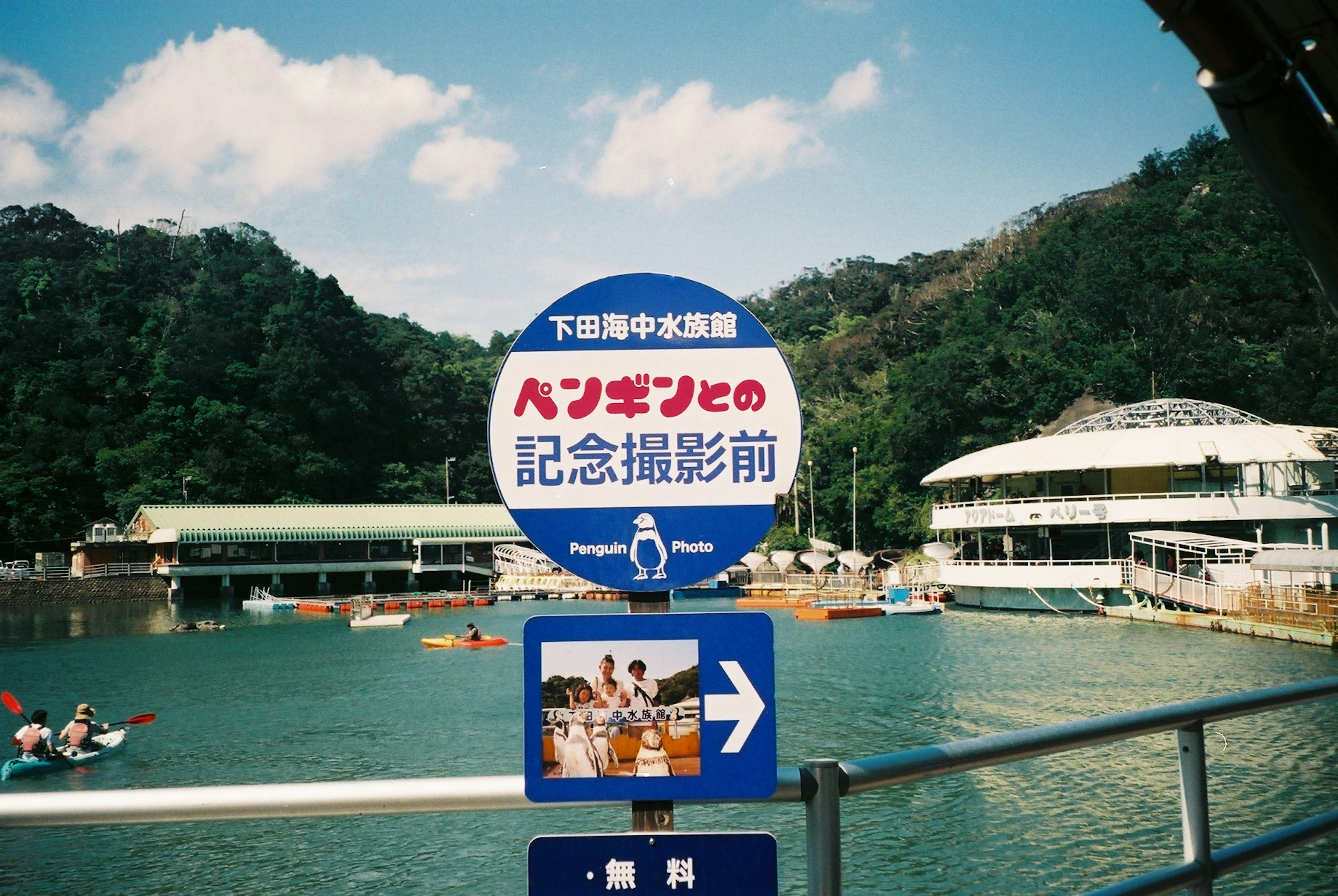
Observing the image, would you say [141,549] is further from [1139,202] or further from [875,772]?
[875,772]

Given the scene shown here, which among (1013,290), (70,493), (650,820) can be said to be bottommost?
(650,820)

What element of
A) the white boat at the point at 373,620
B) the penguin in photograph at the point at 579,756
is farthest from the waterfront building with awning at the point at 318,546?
the penguin in photograph at the point at 579,756

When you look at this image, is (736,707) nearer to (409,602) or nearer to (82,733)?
(82,733)

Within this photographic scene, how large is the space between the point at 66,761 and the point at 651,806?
17.5 m

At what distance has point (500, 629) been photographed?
3828cm

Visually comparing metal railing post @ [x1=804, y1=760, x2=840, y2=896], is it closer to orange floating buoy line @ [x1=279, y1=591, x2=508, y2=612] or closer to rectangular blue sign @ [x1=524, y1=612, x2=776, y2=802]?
rectangular blue sign @ [x1=524, y1=612, x2=776, y2=802]

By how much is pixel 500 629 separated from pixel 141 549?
98.9 feet

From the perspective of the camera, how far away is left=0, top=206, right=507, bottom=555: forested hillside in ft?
213

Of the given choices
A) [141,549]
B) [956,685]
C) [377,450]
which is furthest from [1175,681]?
[377,450]

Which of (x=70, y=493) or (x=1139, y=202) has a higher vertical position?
(x=1139, y=202)

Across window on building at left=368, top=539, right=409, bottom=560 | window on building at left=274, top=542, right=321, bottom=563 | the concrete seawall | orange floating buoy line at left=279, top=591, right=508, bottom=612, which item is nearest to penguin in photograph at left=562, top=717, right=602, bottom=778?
orange floating buoy line at left=279, top=591, right=508, bottom=612

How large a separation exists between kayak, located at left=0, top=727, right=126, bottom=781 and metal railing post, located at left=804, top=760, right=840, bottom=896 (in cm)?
1734

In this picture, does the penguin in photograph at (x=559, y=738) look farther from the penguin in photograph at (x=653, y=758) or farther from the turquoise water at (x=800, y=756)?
the turquoise water at (x=800, y=756)

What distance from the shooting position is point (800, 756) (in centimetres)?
1598
